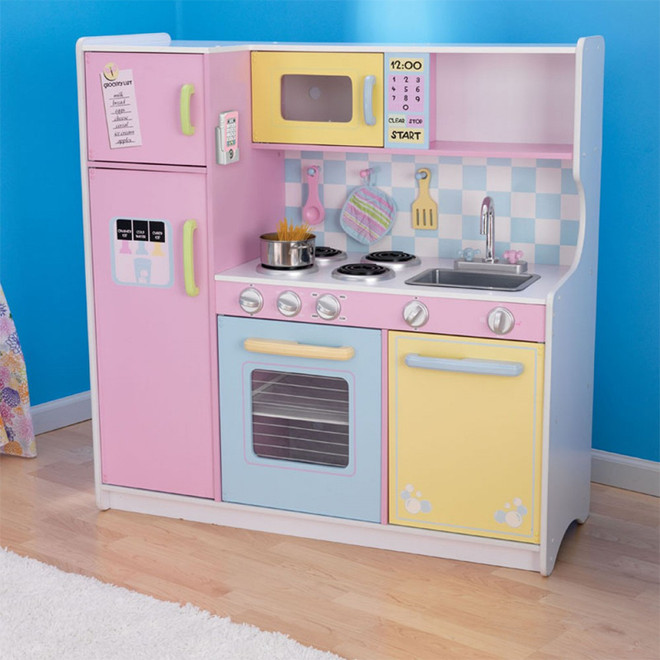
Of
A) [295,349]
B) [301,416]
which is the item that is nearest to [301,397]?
[301,416]

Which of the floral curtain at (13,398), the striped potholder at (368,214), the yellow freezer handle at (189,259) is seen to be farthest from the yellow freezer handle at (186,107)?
the floral curtain at (13,398)

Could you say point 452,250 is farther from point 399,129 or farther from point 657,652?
point 657,652

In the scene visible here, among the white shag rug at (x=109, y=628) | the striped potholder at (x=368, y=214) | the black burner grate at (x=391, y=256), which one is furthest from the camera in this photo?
the striped potholder at (x=368, y=214)

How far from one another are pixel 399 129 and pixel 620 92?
2.39 feet

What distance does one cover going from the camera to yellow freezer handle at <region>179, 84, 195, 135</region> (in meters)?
2.97

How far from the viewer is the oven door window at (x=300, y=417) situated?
311 centimetres

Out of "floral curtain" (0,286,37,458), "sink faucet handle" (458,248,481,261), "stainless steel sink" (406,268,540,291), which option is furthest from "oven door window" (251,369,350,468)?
"floral curtain" (0,286,37,458)

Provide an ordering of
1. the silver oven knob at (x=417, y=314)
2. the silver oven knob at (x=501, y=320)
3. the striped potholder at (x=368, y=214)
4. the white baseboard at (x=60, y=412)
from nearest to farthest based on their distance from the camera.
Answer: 1. the silver oven knob at (x=501, y=320)
2. the silver oven knob at (x=417, y=314)
3. the striped potholder at (x=368, y=214)
4. the white baseboard at (x=60, y=412)

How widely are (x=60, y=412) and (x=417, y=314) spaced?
1753 millimetres

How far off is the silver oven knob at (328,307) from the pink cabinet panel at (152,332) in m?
0.34

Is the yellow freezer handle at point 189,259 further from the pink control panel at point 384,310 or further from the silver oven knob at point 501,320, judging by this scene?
the silver oven knob at point 501,320

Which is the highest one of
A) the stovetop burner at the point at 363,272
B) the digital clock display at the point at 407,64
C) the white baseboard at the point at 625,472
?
the digital clock display at the point at 407,64

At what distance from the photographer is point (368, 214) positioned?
341cm

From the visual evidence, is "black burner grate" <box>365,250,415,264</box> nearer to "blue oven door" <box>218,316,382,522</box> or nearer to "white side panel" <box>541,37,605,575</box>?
"blue oven door" <box>218,316,382,522</box>
